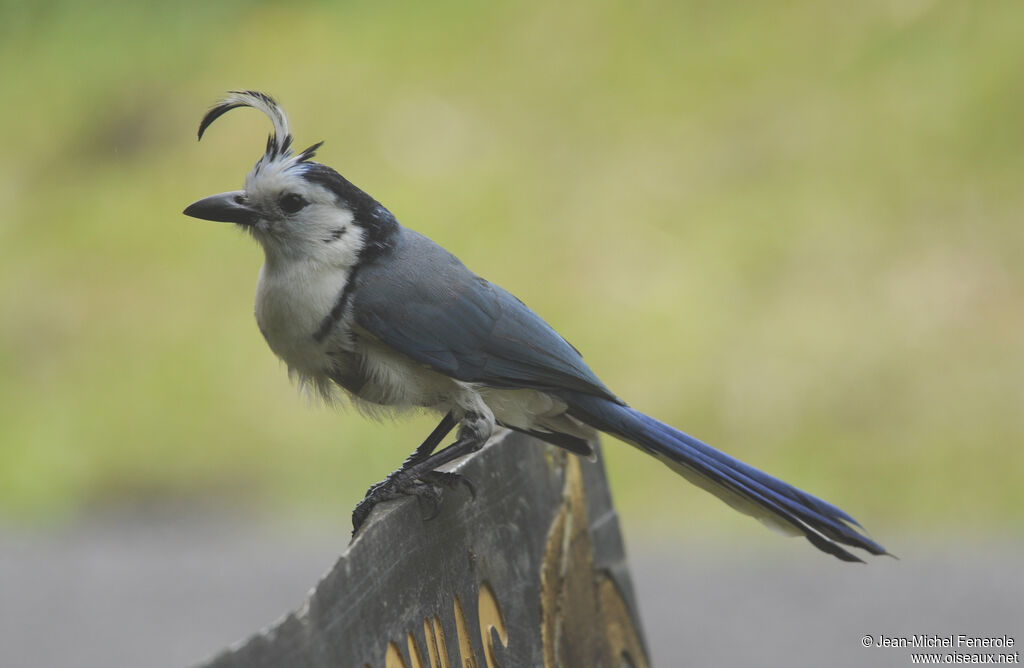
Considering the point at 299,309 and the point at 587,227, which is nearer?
the point at 299,309

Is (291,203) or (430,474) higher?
(291,203)

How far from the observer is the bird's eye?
2.35 m

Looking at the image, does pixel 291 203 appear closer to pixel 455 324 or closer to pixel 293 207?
pixel 293 207

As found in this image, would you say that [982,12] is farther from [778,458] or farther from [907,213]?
[778,458]

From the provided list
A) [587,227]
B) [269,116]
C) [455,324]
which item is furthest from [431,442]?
[587,227]

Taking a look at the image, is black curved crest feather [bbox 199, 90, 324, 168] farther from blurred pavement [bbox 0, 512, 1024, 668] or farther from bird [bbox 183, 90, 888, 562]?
blurred pavement [bbox 0, 512, 1024, 668]

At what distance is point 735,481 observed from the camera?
2229mm

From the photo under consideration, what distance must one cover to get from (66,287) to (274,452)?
6.50 ft

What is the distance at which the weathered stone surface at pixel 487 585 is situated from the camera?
1431 millimetres


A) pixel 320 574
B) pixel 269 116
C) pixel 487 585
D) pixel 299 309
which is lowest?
pixel 487 585

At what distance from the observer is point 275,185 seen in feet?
7.72

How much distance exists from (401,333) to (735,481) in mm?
643

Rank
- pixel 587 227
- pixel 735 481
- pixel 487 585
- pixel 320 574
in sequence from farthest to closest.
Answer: pixel 587 227 → pixel 320 574 → pixel 735 481 → pixel 487 585

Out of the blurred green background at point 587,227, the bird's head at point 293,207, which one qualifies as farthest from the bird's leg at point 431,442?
the blurred green background at point 587,227
